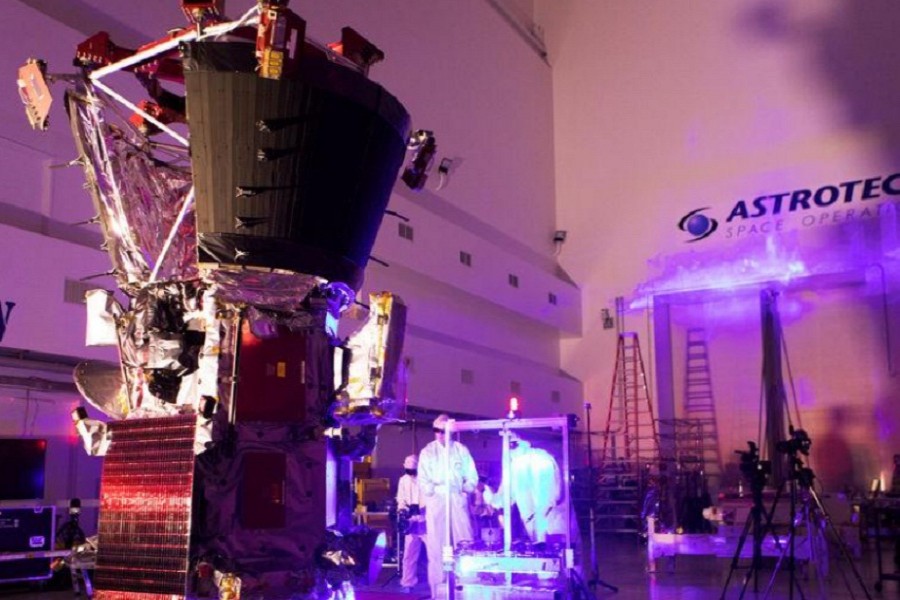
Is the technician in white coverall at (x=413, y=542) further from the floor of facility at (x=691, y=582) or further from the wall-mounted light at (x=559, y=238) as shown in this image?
the wall-mounted light at (x=559, y=238)

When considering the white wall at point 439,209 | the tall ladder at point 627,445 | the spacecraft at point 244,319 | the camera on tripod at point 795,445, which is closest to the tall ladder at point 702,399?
the tall ladder at point 627,445

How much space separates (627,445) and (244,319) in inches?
631

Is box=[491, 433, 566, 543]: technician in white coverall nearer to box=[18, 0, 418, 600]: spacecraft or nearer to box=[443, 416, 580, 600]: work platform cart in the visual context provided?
box=[443, 416, 580, 600]: work platform cart

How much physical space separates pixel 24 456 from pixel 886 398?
1601cm

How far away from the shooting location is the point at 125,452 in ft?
18.0

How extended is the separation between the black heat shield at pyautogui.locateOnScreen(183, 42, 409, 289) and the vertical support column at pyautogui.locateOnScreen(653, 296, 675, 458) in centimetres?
1600

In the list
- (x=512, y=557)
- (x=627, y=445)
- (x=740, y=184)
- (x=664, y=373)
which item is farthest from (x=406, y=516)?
(x=740, y=184)

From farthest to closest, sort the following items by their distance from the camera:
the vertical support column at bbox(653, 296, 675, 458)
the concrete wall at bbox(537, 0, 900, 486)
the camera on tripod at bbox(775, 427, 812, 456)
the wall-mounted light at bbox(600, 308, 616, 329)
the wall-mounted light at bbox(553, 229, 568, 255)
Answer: the wall-mounted light at bbox(553, 229, 568, 255), the wall-mounted light at bbox(600, 308, 616, 329), the vertical support column at bbox(653, 296, 675, 458), the concrete wall at bbox(537, 0, 900, 486), the camera on tripod at bbox(775, 427, 812, 456)

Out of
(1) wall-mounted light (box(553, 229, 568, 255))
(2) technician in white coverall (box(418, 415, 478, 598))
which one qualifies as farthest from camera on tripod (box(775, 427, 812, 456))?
(1) wall-mounted light (box(553, 229, 568, 255))

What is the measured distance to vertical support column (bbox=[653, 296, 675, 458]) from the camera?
2058 cm

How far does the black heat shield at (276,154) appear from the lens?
523cm

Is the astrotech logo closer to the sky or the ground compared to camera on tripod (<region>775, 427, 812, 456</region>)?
closer to the sky

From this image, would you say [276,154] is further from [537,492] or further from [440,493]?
[440,493]

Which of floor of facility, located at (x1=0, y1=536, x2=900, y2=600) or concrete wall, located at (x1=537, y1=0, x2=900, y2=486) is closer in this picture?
floor of facility, located at (x1=0, y1=536, x2=900, y2=600)
